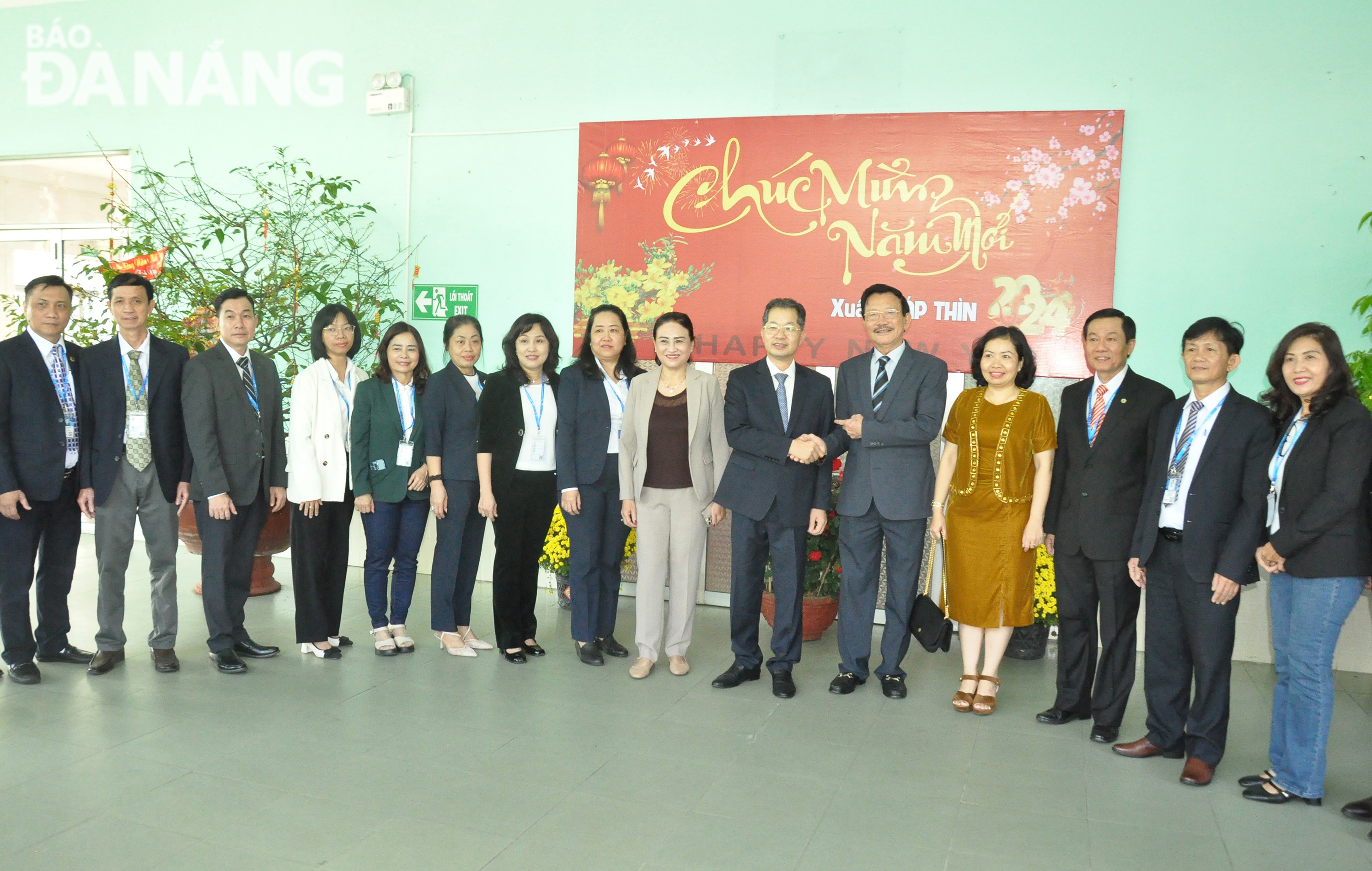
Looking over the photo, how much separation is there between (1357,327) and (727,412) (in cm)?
341

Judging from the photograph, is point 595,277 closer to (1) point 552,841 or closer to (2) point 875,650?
(2) point 875,650

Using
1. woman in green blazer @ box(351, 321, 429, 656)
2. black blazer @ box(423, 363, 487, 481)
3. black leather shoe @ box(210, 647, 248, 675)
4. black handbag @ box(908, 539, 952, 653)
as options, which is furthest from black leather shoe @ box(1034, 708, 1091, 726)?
black leather shoe @ box(210, 647, 248, 675)

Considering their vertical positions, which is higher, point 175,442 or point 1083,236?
point 1083,236

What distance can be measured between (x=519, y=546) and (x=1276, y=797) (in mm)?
2992

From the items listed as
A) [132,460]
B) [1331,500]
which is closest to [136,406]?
[132,460]

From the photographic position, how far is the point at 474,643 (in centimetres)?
448

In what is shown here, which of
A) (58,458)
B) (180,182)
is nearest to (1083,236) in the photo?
(58,458)

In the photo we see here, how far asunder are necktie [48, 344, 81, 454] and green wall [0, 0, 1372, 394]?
2.69 meters

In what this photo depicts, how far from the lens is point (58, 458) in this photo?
3799 mm

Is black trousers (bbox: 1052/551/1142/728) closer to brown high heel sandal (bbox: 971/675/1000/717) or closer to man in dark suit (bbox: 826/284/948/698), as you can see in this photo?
brown high heel sandal (bbox: 971/675/1000/717)

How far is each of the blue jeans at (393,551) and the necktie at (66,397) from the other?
117cm

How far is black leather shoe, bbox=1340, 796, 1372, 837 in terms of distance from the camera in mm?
2889

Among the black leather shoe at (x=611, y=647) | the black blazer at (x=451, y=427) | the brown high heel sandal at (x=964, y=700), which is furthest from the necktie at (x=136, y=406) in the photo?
the brown high heel sandal at (x=964, y=700)

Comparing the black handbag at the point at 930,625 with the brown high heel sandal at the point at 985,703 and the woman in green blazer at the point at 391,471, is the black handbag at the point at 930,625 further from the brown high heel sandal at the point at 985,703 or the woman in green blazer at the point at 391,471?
the woman in green blazer at the point at 391,471
